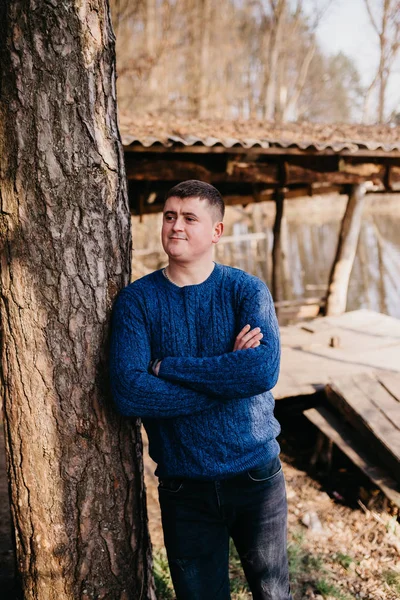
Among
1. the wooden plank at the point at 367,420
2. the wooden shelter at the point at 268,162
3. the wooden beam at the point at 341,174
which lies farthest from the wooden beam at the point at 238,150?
the wooden plank at the point at 367,420

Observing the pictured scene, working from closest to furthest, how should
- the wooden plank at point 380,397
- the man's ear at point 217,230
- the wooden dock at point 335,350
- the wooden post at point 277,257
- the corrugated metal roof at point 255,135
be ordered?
the man's ear at point 217,230 → the wooden plank at point 380,397 → the wooden dock at point 335,350 → the corrugated metal roof at point 255,135 → the wooden post at point 277,257

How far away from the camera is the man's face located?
197cm

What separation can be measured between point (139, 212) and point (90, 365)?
242 inches

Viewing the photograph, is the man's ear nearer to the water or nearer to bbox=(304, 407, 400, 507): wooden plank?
bbox=(304, 407, 400, 507): wooden plank

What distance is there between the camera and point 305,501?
14.0 feet

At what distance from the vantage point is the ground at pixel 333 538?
9.87 feet

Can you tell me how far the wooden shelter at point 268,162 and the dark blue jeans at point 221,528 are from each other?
412 cm

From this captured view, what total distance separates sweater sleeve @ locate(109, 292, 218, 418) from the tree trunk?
0.15 metres

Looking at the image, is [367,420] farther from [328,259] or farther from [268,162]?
[328,259]

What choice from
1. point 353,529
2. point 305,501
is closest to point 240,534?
point 353,529

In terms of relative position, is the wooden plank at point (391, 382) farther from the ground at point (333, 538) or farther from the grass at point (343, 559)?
the grass at point (343, 559)

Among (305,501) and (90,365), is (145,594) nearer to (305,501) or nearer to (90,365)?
(90,365)

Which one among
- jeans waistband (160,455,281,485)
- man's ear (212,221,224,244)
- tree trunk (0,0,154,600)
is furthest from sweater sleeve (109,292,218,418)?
man's ear (212,221,224,244)

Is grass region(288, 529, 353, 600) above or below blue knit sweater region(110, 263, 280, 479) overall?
below
